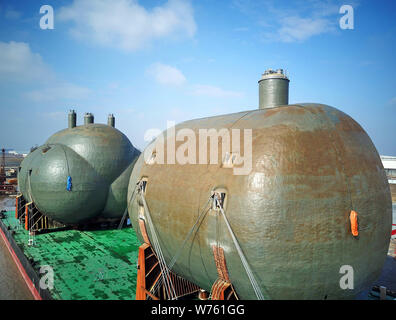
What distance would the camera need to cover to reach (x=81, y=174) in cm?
2130

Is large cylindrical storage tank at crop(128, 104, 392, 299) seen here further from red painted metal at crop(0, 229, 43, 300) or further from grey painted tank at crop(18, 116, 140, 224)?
grey painted tank at crop(18, 116, 140, 224)

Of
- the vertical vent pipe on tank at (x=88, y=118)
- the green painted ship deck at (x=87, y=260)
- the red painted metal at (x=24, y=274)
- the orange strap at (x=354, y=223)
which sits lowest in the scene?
the red painted metal at (x=24, y=274)

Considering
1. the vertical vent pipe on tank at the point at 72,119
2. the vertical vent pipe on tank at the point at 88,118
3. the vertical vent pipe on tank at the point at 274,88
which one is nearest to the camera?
the vertical vent pipe on tank at the point at 274,88

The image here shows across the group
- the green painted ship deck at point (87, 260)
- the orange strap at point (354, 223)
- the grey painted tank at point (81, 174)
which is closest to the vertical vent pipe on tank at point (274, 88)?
the orange strap at point (354, 223)

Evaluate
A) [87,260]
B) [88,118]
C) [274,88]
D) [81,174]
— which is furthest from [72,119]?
[274,88]

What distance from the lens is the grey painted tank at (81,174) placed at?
20906 millimetres

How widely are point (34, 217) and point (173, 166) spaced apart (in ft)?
57.2

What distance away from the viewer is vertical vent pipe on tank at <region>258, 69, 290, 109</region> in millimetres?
11258

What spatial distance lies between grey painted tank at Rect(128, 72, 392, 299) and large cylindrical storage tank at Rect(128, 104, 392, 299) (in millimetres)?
25

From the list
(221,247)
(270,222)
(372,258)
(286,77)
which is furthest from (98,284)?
(286,77)

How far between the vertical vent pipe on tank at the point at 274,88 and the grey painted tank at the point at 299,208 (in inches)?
94.5

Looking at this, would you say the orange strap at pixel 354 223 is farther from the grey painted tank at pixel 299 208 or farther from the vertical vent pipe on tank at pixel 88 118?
the vertical vent pipe on tank at pixel 88 118

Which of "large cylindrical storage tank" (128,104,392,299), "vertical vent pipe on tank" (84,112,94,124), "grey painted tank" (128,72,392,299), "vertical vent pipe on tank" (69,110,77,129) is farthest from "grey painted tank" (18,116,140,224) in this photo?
"grey painted tank" (128,72,392,299)
